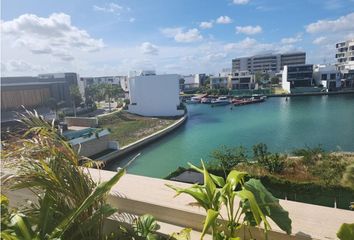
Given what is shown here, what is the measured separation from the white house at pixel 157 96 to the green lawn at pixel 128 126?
1.69 meters

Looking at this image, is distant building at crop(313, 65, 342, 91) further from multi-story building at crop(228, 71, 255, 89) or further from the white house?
the white house

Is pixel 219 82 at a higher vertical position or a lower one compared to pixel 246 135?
higher

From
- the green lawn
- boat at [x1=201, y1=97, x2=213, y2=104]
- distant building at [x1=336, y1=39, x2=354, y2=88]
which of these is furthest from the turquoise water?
distant building at [x1=336, y1=39, x2=354, y2=88]

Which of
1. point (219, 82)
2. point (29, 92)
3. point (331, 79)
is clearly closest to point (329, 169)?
point (29, 92)

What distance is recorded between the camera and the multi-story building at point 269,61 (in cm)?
6400

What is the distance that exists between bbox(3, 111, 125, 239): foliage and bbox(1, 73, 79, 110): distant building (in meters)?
24.4

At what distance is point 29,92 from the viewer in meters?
27.9

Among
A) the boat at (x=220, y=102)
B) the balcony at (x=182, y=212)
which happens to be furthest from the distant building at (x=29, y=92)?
the balcony at (x=182, y=212)

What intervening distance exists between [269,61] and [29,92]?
183ft

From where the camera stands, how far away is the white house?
30781 mm

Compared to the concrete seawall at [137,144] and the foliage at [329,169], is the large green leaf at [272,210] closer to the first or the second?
the foliage at [329,169]

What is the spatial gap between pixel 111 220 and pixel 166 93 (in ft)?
95.6

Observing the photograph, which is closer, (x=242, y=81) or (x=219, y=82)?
(x=242, y=81)

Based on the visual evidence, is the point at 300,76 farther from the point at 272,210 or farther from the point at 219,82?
the point at 272,210
